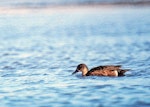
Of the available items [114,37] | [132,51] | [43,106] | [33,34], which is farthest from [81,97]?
[33,34]

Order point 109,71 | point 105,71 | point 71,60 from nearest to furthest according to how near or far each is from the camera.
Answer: point 109,71 → point 105,71 → point 71,60

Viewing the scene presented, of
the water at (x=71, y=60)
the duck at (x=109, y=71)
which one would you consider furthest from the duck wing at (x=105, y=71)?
the water at (x=71, y=60)

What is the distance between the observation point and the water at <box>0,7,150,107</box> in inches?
549

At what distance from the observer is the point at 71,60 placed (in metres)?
21.8

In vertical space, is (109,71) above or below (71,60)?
below

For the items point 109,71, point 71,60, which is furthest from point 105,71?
point 71,60

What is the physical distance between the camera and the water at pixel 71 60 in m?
Answer: 13.9

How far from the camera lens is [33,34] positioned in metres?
34.1

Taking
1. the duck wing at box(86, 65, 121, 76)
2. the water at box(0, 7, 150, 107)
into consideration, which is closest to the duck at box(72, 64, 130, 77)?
the duck wing at box(86, 65, 121, 76)

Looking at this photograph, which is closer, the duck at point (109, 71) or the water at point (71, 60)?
the water at point (71, 60)

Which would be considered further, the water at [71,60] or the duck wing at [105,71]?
the duck wing at [105,71]

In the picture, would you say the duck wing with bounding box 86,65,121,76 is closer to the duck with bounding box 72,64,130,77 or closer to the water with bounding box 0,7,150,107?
the duck with bounding box 72,64,130,77

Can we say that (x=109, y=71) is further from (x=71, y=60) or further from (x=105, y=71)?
(x=71, y=60)

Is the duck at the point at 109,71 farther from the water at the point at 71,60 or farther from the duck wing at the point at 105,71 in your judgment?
the water at the point at 71,60
